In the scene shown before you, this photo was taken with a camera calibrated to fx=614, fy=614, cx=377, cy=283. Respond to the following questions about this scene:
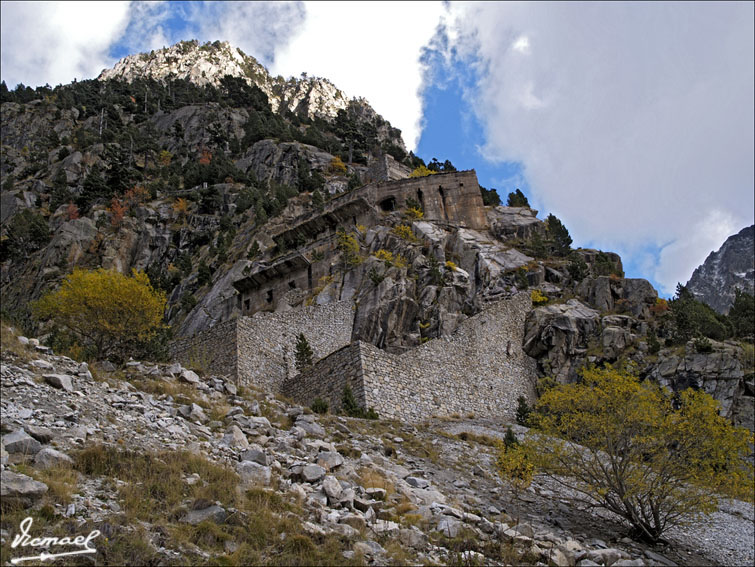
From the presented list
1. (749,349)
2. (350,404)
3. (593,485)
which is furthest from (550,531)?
(749,349)

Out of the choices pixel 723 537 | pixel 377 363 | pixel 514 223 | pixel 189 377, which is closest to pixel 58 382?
pixel 189 377

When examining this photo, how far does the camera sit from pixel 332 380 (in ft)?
85.1

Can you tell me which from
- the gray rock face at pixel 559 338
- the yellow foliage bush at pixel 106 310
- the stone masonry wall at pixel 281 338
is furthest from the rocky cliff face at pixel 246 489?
the gray rock face at pixel 559 338

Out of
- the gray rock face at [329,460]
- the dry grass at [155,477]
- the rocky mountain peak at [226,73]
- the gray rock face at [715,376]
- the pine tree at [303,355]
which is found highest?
the rocky mountain peak at [226,73]

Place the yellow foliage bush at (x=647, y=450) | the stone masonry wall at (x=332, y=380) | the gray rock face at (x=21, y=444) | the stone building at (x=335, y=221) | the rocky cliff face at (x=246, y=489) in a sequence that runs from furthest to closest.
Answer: the stone building at (x=335, y=221), the stone masonry wall at (x=332, y=380), the yellow foliage bush at (x=647, y=450), the gray rock face at (x=21, y=444), the rocky cliff face at (x=246, y=489)

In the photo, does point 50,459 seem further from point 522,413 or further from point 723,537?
point 522,413

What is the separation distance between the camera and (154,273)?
181 ft

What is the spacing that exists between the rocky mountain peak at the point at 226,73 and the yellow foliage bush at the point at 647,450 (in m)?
117

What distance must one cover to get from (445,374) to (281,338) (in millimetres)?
8093

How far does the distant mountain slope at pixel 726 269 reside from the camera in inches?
4697

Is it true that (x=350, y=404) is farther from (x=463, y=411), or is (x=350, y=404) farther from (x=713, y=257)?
(x=713, y=257)

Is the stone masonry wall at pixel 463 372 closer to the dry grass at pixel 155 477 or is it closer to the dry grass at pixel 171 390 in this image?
the dry grass at pixel 171 390

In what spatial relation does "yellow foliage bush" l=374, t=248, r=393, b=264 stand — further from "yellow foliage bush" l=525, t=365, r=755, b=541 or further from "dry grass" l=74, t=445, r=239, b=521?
"dry grass" l=74, t=445, r=239, b=521

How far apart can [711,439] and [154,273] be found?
48.7 metres
